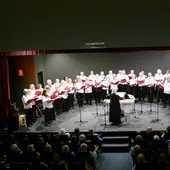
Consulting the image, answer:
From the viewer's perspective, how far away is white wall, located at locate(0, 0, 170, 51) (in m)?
9.64

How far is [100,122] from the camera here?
1289 cm

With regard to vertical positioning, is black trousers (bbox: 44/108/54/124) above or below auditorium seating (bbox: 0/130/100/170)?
above

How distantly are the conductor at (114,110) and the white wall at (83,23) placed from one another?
2380mm

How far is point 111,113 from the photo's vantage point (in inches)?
487

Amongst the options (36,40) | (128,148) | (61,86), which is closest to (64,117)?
(61,86)

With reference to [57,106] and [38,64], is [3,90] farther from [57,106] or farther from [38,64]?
[38,64]

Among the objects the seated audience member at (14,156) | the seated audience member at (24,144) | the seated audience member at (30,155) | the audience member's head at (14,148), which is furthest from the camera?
the seated audience member at (24,144)

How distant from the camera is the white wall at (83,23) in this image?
9.64 m

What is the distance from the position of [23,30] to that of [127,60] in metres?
8.40

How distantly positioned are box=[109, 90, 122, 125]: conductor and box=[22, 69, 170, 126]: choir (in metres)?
0.53

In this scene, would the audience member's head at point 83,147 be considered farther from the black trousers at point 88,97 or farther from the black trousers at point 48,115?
the black trousers at point 88,97

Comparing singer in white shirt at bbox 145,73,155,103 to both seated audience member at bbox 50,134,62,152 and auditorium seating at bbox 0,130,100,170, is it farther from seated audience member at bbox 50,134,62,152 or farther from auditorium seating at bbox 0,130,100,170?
seated audience member at bbox 50,134,62,152

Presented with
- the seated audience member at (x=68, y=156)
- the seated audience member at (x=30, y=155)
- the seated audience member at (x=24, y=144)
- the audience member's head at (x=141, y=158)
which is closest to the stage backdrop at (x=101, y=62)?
the seated audience member at (x=24, y=144)

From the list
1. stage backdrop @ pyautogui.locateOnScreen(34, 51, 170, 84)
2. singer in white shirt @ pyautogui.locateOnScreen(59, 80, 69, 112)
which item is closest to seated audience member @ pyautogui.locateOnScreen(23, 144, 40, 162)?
singer in white shirt @ pyautogui.locateOnScreen(59, 80, 69, 112)
